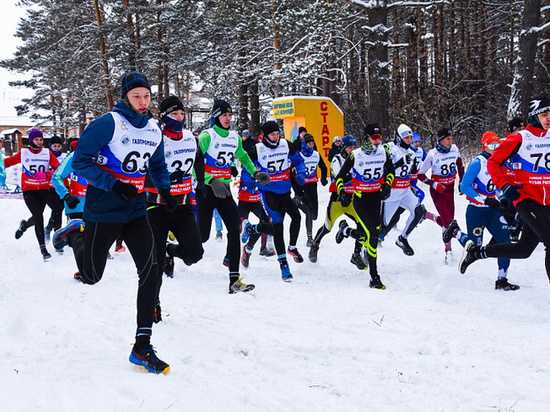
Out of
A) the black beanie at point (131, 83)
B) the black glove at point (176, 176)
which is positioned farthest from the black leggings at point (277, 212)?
the black beanie at point (131, 83)

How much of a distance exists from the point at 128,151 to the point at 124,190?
0.40 m

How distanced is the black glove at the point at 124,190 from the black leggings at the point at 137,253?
0.33 m

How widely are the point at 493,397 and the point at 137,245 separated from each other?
2.77 metres

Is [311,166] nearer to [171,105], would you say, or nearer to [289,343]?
[171,105]

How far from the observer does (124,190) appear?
3.72 m

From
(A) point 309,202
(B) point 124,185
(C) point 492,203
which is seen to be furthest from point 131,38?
(B) point 124,185

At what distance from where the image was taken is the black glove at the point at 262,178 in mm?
7068

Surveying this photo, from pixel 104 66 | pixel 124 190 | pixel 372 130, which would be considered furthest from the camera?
pixel 104 66

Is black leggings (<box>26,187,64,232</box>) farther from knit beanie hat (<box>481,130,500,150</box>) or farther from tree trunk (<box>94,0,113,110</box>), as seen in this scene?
tree trunk (<box>94,0,113,110</box>)

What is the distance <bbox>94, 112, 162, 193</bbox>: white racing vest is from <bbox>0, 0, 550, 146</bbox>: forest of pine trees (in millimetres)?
15855

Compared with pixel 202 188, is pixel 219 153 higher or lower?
higher

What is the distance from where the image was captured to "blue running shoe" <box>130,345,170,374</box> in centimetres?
371

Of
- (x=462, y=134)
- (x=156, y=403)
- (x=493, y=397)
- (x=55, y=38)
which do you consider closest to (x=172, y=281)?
(x=156, y=403)

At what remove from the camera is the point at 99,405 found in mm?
3168
